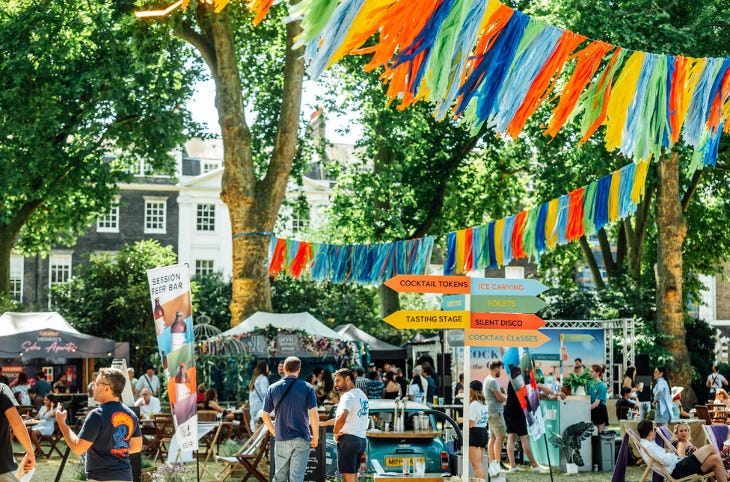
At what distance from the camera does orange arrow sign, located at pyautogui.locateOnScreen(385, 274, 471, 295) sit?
938 centimetres

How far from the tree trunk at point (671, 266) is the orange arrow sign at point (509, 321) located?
56.1 feet

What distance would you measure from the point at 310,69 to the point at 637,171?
38.6 feet

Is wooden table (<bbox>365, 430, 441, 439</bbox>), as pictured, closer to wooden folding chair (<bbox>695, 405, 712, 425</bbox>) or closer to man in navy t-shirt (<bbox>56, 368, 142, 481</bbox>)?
man in navy t-shirt (<bbox>56, 368, 142, 481</bbox>)

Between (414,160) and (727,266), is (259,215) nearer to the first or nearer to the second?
(414,160)

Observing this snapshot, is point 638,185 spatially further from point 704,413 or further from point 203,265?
point 203,265

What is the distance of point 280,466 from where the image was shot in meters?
10.6

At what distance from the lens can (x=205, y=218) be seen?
54.9 metres

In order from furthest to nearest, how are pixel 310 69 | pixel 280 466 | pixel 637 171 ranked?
pixel 637 171 < pixel 280 466 < pixel 310 69

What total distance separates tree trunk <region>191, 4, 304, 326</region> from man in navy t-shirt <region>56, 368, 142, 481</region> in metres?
13.8

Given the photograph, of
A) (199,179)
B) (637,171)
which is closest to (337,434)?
(637,171)

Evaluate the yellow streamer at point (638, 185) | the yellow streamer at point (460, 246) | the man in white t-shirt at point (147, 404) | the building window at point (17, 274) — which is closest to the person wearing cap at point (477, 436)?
the yellow streamer at point (638, 185)

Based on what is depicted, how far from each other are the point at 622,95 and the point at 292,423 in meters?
4.81

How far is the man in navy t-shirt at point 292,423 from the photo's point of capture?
34.8 feet

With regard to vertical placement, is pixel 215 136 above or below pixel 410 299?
above
